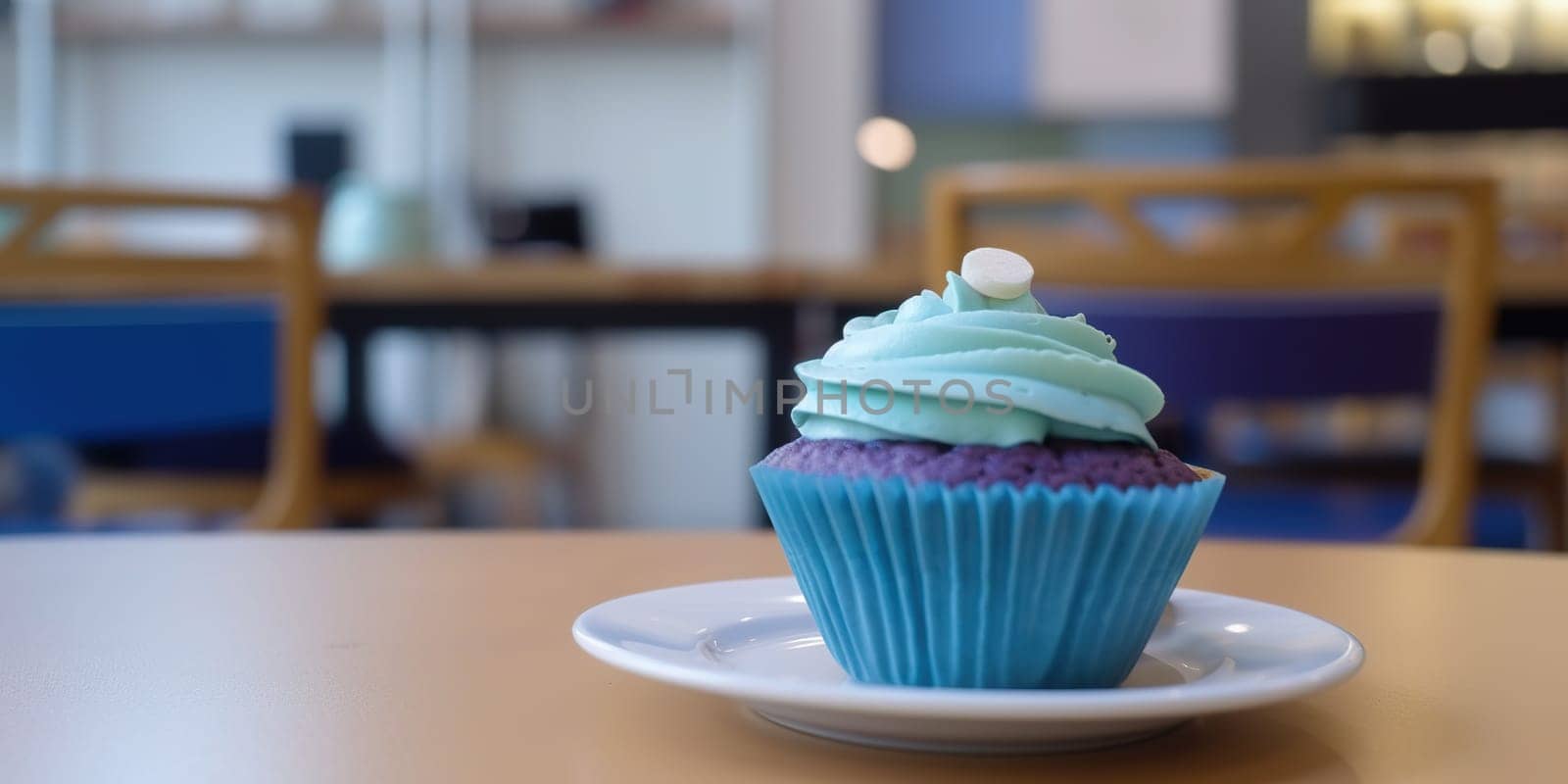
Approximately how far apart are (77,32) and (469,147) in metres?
1.13

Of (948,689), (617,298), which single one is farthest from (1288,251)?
(948,689)

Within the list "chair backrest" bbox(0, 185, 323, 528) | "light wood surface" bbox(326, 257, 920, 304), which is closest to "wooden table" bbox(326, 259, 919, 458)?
"light wood surface" bbox(326, 257, 920, 304)

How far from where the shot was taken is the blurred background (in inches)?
59.5

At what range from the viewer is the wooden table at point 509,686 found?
0.33 meters

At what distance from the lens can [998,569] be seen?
37 cm

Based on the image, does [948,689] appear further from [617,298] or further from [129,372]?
[617,298]

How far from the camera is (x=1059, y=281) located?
1.44 m

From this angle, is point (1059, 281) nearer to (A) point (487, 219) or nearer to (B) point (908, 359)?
(B) point (908, 359)

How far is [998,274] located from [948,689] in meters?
0.12

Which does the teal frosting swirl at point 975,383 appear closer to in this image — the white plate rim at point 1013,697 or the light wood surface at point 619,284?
the white plate rim at point 1013,697

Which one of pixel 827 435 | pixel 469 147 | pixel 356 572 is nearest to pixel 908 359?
pixel 827 435

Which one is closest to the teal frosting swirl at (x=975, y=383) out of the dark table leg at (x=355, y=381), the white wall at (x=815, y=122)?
the dark table leg at (x=355, y=381)

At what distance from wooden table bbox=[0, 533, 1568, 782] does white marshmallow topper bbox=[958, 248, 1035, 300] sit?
0.12m

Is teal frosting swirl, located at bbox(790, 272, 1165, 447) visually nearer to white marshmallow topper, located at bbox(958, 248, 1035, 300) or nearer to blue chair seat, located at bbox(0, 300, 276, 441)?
white marshmallow topper, located at bbox(958, 248, 1035, 300)
